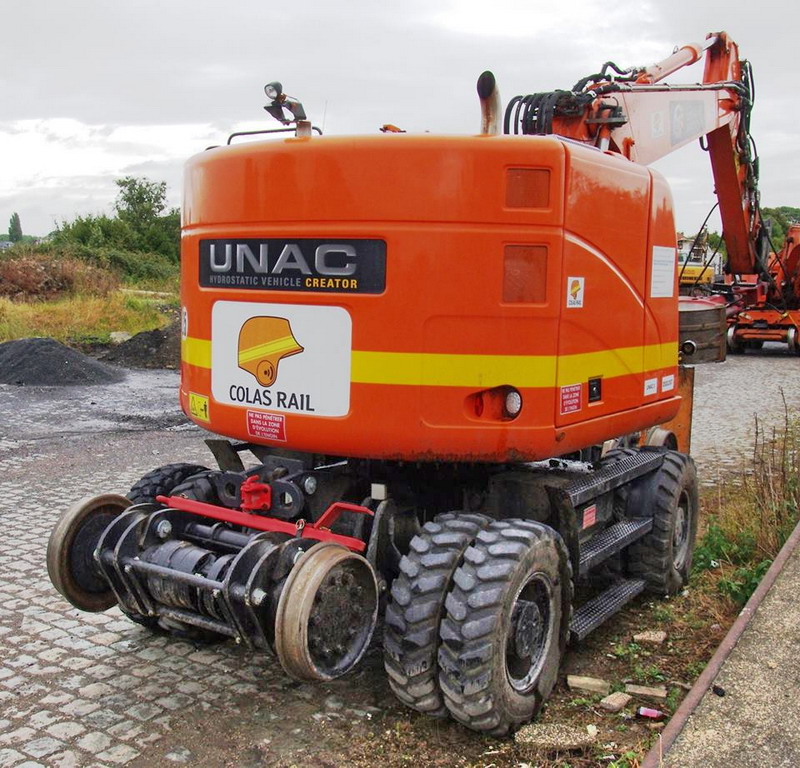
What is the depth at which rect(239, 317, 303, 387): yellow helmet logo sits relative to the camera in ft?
13.2

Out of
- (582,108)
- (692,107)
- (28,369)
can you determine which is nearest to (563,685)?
(582,108)

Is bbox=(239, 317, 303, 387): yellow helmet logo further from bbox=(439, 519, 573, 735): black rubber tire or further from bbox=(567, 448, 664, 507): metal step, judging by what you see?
bbox=(567, 448, 664, 507): metal step

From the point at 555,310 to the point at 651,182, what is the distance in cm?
132

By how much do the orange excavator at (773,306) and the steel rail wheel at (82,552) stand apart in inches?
632

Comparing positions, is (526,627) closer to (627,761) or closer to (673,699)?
(627,761)

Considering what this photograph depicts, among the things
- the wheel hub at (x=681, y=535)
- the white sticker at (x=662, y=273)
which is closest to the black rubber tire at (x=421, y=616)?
the white sticker at (x=662, y=273)

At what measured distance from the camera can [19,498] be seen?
7684 mm

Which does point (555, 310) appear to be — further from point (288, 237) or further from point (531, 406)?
point (288, 237)

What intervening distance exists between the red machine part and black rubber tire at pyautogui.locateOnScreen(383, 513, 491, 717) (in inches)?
12.2

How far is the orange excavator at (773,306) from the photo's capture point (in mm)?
18516

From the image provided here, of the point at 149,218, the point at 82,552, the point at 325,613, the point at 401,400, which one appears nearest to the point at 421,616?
the point at 325,613

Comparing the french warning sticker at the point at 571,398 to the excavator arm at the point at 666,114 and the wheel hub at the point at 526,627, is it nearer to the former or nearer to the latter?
the wheel hub at the point at 526,627

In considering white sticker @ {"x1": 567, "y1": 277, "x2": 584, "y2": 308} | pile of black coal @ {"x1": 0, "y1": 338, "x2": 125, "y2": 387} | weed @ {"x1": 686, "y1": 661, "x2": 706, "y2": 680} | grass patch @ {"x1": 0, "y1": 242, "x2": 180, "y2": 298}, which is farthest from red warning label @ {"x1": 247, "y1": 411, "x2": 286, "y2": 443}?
grass patch @ {"x1": 0, "y1": 242, "x2": 180, "y2": 298}

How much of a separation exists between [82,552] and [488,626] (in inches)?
77.1
